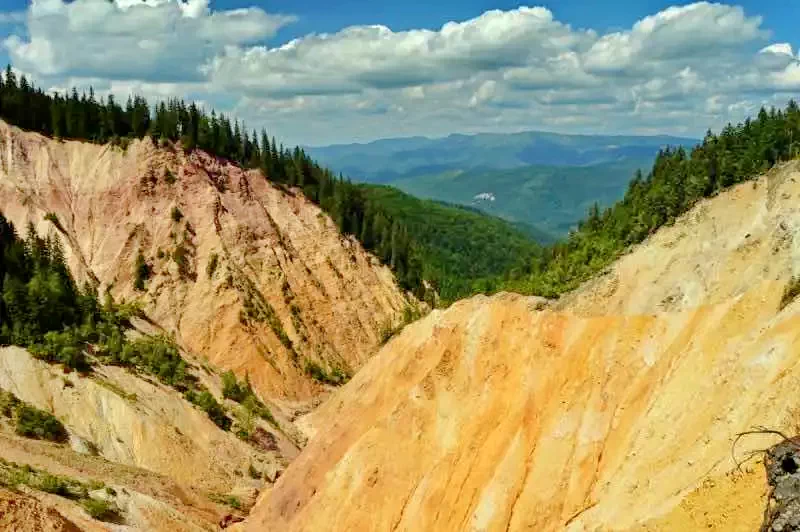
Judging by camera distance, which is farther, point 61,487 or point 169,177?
point 169,177

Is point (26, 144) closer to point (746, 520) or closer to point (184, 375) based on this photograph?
point (184, 375)

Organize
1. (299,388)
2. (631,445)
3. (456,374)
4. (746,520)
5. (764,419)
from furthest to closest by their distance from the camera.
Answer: (299,388) < (456,374) < (631,445) < (764,419) < (746,520)

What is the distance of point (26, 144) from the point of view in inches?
3228

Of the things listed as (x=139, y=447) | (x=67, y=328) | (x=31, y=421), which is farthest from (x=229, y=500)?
(x=67, y=328)

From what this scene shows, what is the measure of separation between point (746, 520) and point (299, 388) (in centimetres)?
5535

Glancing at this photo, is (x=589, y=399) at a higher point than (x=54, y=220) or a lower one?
lower

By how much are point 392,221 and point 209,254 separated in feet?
130

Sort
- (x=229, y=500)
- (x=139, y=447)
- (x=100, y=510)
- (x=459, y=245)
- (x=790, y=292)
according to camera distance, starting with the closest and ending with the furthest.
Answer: (x=790, y=292)
(x=100, y=510)
(x=229, y=500)
(x=139, y=447)
(x=459, y=245)

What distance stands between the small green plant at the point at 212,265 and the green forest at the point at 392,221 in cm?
1617

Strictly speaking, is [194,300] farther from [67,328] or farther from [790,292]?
[790,292]

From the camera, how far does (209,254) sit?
7825 centimetres

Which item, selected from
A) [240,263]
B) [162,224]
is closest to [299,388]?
[240,263]

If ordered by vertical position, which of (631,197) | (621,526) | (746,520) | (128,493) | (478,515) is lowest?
(128,493)

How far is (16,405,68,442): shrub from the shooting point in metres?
45.2
